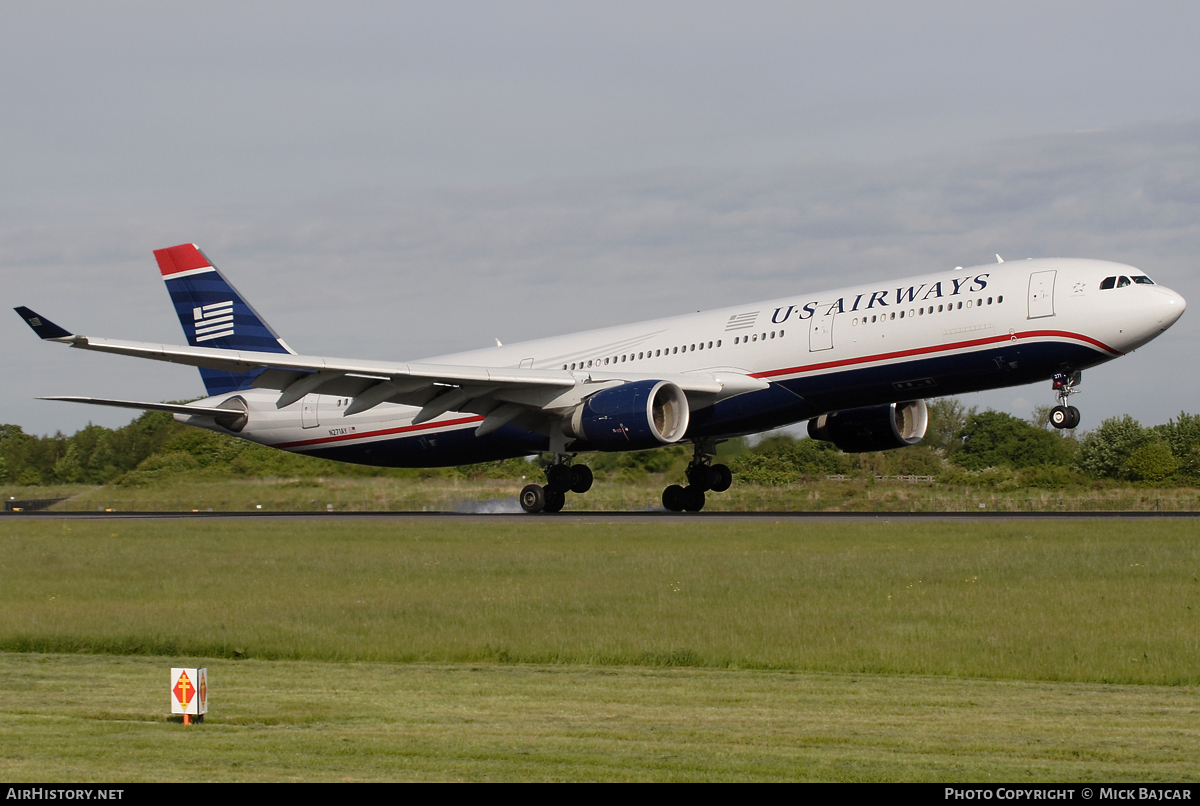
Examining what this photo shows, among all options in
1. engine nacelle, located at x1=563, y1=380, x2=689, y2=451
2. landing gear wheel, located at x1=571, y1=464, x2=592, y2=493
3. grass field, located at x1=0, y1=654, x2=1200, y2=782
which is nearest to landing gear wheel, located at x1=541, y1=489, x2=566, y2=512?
landing gear wheel, located at x1=571, y1=464, x2=592, y2=493

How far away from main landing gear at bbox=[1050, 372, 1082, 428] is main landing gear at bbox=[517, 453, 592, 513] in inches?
497

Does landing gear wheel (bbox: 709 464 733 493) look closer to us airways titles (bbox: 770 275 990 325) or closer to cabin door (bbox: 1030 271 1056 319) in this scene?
us airways titles (bbox: 770 275 990 325)

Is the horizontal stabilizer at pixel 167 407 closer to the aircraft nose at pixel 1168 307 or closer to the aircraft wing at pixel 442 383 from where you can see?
the aircraft wing at pixel 442 383

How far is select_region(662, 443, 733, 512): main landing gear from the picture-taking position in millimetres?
37250

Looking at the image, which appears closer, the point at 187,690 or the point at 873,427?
the point at 187,690

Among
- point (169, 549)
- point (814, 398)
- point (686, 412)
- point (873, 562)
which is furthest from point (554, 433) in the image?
point (873, 562)

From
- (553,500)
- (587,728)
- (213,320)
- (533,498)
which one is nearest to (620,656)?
(587,728)

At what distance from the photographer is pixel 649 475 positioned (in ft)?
129

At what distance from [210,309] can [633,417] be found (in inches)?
677

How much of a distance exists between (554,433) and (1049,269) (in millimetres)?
13640

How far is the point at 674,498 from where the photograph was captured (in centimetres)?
3753

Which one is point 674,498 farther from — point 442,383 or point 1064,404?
point 1064,404

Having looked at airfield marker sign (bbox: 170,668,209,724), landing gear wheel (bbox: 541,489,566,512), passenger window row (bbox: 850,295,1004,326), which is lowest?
airfield marker sign (bbox: 170,668,209,724)

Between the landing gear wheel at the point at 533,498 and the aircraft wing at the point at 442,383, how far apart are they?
200cm
